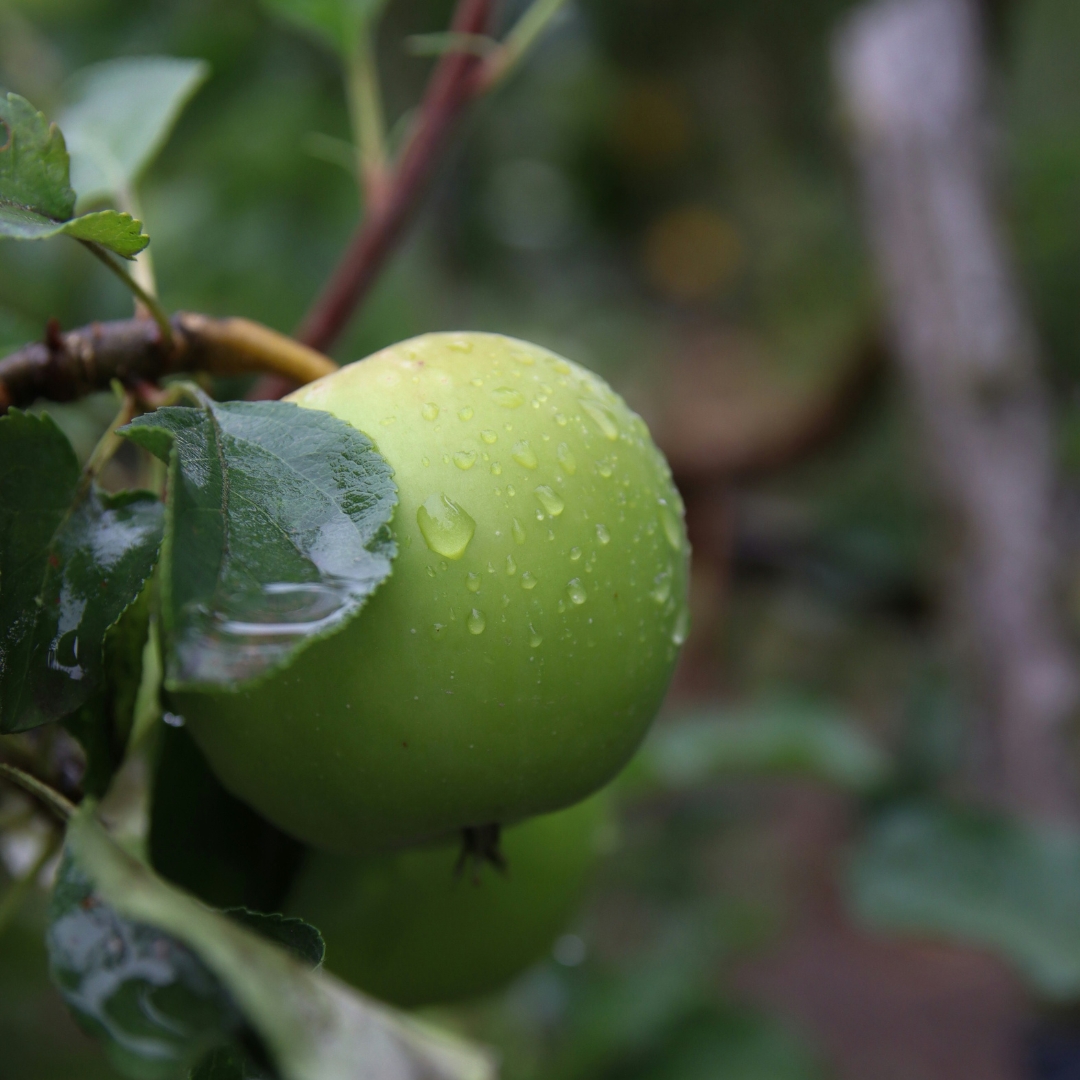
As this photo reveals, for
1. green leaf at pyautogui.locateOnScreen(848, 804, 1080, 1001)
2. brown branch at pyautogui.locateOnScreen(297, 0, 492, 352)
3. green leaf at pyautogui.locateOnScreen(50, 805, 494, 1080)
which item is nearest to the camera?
green leaf at pyautogui.locateOnScreen(50, 805, 494, 1080)

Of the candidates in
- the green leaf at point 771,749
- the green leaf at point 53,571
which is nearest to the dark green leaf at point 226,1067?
the green leaf at point 53,571

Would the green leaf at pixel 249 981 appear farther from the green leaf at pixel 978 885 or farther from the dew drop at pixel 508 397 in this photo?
the green leaf at pixel 978 885

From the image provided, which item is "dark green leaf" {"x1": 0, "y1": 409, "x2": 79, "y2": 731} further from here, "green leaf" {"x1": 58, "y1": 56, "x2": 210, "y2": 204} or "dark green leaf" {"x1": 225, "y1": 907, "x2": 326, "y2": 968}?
"green leaf" {"x1": 58, "y1": 56, "x2": 210, "y2": 204}

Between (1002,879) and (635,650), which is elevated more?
(635,650)

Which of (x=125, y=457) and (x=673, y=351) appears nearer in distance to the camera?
(x=125, y=457)

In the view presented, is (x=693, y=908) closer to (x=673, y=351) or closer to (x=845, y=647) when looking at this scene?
(x=845, y=647)

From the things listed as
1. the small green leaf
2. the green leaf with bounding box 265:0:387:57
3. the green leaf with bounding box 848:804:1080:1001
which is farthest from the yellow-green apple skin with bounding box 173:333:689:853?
the green leaf with bounding box 848:804:1080:1001

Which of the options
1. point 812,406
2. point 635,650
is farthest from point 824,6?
point 635,650
